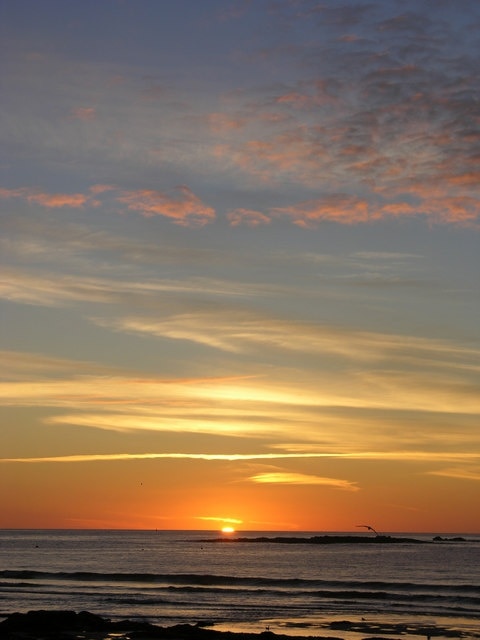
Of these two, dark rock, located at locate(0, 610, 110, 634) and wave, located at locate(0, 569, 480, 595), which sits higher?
wave, located at locate(0, 569, 480, 595)

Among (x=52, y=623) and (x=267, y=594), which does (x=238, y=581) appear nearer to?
(x=267, y=594)

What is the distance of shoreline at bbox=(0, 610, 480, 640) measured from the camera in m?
39.3

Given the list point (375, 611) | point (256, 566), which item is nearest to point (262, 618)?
point (375, 611)

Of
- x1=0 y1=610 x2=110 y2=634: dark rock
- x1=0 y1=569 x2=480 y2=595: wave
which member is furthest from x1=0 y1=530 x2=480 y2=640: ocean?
x1=0 y1=610 x2=110 y2=634: dark rock

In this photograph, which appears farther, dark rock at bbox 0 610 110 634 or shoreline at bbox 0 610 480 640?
dark rock at bbox 0 610 110 634

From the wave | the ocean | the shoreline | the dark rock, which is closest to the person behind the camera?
the shoreline

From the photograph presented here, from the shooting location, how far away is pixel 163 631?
4047cm

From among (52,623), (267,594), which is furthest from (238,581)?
(52,623)

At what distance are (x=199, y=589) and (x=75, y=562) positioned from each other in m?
47.0

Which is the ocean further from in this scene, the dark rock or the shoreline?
the dark rock

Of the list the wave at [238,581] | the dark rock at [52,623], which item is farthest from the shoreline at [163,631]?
the wave at [238,581]

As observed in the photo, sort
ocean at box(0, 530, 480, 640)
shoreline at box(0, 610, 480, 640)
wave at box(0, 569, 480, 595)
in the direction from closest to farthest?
shoreline at box(0, 610, 480, 640)
ocean at box(0, 530, 480, 640)
wave at box(0, 569, 480, 595)

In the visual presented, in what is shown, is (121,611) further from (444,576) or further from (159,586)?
(444,576)

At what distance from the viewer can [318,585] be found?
258 feet
